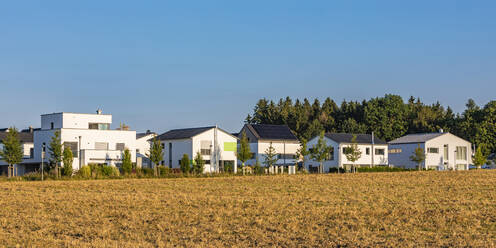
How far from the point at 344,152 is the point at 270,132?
12.0 metres

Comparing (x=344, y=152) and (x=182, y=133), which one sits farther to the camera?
(x=344, y=152)

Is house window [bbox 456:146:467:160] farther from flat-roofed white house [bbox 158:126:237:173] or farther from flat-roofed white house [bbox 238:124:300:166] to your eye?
flat-roofed white house [bbox 158:126:237:173]

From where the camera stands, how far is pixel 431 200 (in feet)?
91.4

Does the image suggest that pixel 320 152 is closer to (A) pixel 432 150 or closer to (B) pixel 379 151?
(B) pixel 379 151

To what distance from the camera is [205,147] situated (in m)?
78.7

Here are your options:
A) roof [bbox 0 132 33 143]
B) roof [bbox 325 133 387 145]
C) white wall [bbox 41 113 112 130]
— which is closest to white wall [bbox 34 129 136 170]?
white wall [bbox 41 113 112 130]

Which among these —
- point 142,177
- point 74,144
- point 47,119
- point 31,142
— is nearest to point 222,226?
point 142,177

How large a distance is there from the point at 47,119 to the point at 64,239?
61.6 meters

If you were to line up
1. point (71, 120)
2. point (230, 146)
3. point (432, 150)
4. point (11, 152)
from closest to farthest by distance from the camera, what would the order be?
point (11, 152) → point (71, 120) → point (230, 146) → point (432, 150)

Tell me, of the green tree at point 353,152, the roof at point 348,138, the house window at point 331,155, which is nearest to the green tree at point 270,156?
the house window at point 331,155

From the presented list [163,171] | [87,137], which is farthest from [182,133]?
[163,171]

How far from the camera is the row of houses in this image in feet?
240

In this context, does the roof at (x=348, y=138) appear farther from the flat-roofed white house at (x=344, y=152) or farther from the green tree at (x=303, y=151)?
the green tree at (x=303, y=151)

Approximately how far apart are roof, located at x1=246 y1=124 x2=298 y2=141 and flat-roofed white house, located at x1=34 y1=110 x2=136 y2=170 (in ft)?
68.0
